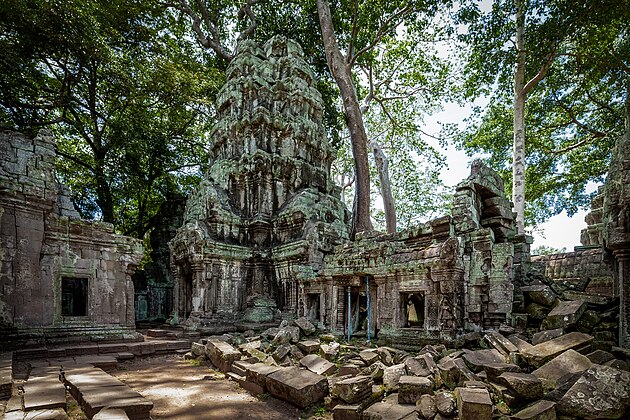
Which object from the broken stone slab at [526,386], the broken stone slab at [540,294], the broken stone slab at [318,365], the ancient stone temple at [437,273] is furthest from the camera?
the ancient stone temple at [437,273]

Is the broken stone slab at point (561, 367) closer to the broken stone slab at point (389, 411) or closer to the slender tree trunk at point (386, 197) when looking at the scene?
the broken stone slab at point (389, 411)

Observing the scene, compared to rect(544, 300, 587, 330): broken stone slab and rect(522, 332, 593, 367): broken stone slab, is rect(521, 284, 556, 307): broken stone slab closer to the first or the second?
rect(544, 300, 587, 330): broken stone slab

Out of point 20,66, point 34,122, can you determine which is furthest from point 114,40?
point 34,122

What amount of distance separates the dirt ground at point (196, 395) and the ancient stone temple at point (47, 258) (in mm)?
2260

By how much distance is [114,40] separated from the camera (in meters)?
15.4

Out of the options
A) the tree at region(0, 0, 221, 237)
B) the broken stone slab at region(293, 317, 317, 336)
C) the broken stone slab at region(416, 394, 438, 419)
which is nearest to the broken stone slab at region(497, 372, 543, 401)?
the broken stone slab at region(416, 394, 438, 419)

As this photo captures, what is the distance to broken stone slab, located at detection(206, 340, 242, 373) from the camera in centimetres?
A: 776

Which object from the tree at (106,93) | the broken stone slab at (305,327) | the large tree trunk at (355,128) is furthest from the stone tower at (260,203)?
the tree at (106,93)

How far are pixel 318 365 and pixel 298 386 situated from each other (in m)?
1.13

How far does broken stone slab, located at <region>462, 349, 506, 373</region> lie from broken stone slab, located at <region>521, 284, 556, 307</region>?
214 centimetres

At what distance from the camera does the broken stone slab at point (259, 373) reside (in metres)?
6.32

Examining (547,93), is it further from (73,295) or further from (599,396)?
(73,295)

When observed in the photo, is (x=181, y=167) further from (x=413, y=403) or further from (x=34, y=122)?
(x=413, y=403)

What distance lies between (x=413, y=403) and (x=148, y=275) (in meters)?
15.9
